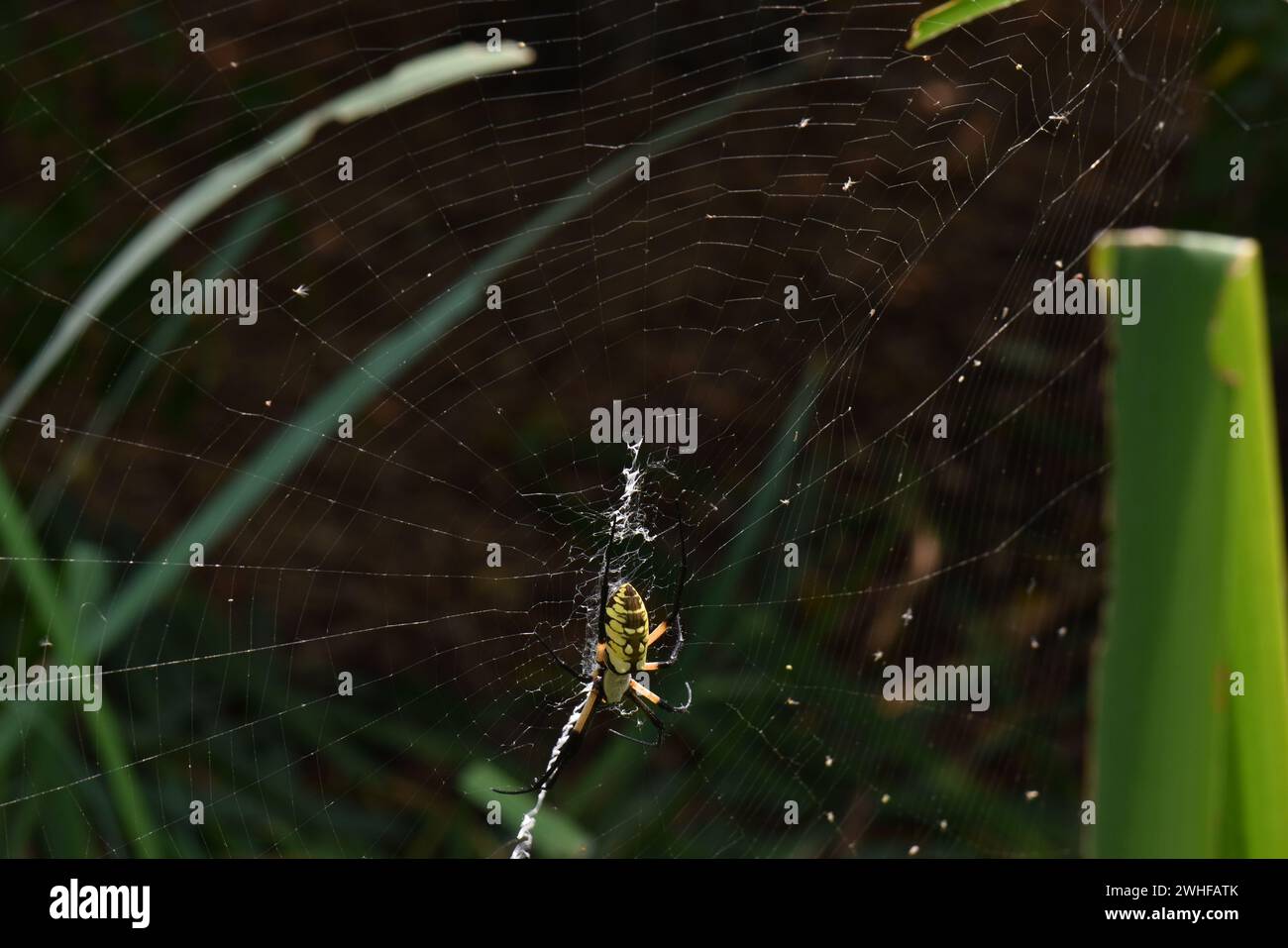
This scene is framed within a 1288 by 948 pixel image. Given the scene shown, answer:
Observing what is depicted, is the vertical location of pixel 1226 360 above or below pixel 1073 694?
above

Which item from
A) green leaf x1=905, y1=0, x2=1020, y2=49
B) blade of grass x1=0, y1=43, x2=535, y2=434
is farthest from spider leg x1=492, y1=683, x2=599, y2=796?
green leaf x1=905, y1=0, x2=1020, y2=49

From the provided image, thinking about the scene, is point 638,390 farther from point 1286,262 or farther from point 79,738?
point 1286,262

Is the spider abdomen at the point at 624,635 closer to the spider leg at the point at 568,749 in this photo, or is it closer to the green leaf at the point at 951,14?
the spider leg at the point at 568,749

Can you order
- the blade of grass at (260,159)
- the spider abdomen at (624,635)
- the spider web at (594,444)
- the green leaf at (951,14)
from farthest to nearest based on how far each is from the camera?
the spider web at (594,444), the spider abdomen at (624,635), the blade of grass at (260,159), the green leaf at (951,14)

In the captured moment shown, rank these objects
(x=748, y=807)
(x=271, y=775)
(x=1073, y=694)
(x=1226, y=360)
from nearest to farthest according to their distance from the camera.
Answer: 1. (x=1226, y=360)
2. (x=271, y=775)
3. (x=748, y=807)
4. (x=1073, y=694)

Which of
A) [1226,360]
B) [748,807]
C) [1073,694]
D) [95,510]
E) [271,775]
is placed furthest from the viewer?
[1073,694]

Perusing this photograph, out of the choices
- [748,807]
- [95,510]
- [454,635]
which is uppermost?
[95,510]

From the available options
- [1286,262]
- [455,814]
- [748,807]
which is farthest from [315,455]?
[1286,262]

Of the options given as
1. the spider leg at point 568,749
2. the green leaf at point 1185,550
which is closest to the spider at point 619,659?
the spider leg at point 568,749
